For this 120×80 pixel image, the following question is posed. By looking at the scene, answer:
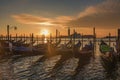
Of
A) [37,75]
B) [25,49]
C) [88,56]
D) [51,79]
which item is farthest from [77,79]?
[25,49]

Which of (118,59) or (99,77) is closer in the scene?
(99,77)

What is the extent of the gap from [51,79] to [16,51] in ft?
68.8

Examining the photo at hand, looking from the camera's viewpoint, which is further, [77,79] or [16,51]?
[16,51]

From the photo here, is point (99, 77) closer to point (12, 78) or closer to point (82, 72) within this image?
point (82, 72)

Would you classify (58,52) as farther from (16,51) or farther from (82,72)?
(82,72)

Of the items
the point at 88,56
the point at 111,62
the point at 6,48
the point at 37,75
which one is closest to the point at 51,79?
the point at 37,75

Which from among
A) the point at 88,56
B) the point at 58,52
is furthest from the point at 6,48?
the point at 88,56

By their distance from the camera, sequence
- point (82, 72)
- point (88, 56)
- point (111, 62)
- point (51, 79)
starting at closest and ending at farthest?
point (51, 79)
point (82, 72)
point (111, 62)
point (88, 56)

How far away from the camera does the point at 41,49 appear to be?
136 feet

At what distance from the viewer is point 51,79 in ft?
71.9

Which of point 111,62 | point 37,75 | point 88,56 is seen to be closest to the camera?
point 37,75

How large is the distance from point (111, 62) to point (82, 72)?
6716 millimetres

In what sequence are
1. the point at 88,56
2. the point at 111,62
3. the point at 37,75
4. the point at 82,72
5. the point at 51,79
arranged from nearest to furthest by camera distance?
1. the point at 51,79
2. the point at 37,75
3. the point at 82,72
4. the point at 111,62
5. the point at 88,56

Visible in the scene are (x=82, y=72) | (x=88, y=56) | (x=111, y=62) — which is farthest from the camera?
(x=88, y=56)
